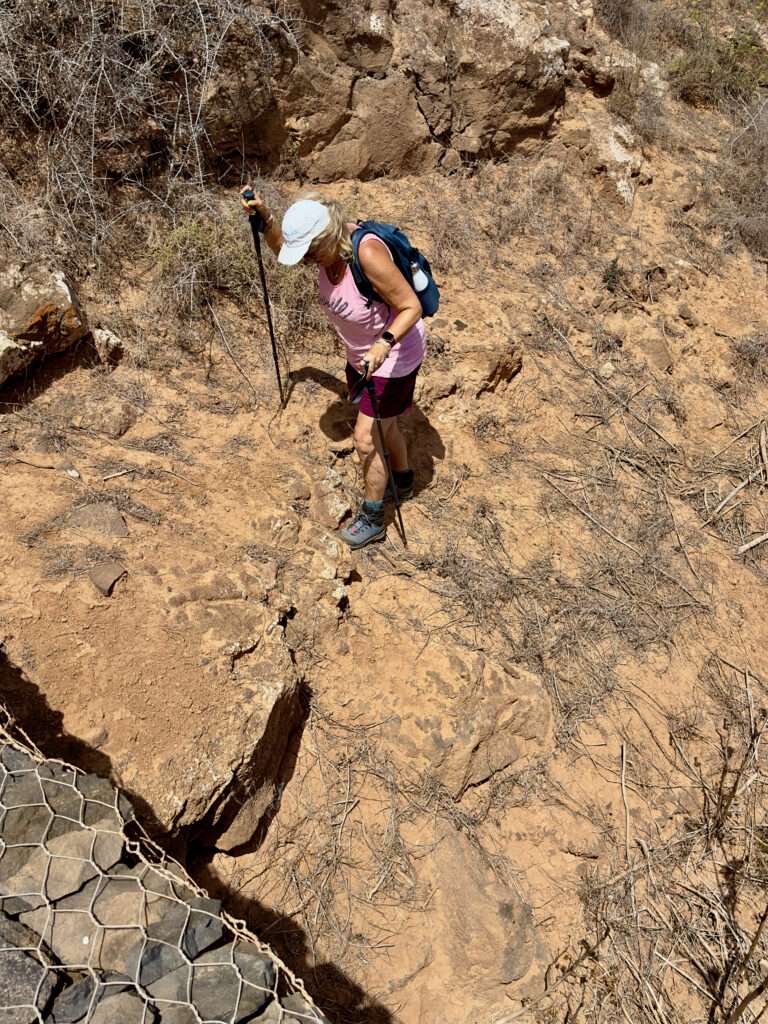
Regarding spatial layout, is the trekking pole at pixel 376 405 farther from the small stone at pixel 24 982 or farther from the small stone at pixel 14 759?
the small stone at pixel 24 982

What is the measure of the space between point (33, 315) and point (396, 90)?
3.43 meters

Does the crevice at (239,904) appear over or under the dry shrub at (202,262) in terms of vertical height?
under

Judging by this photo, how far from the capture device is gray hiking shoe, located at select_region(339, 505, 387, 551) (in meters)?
3.45

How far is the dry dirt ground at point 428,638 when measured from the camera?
2.44 metres

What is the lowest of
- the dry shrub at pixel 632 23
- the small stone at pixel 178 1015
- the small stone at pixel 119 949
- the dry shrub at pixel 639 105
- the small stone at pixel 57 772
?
the small stone at pixel 57 772

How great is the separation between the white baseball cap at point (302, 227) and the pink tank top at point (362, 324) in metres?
0.18

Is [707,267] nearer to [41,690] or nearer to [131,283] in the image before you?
[131,283]

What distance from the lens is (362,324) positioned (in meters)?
2.72

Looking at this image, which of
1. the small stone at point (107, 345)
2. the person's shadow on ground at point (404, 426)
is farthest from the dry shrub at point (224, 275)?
the small stone at point (107, 345)

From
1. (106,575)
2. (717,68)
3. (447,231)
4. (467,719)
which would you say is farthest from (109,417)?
(717,68)

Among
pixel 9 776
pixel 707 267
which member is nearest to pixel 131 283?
pixel 9 776

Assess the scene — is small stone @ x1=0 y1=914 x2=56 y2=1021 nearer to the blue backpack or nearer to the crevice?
the crevice

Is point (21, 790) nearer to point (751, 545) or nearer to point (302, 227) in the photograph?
point (302, 227)

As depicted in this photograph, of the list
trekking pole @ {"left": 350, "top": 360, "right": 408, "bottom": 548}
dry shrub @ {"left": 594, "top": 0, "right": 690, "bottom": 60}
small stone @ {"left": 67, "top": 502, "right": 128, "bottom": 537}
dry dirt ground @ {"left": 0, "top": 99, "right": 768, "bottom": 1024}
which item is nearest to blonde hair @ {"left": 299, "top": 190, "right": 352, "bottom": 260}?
trekking pole @ {"left": 350, "top": 360, "right": 408, "bottom": 548}
